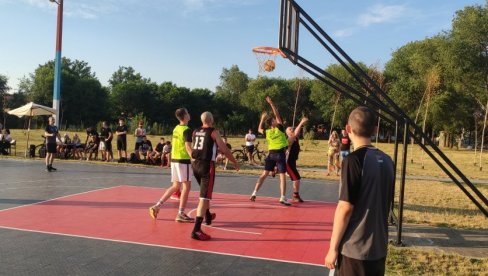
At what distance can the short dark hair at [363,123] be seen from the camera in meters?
3.05

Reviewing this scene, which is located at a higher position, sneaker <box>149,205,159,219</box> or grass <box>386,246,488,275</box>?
sneaker <box>149,205,159,219</box>

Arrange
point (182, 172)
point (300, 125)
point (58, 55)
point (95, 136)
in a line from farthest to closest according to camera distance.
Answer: point (58, 55) → point (95, 136) → point (300, 125) → point (182, 172)

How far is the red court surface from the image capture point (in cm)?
618

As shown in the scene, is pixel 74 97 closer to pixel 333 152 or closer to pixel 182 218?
pixel 333 152

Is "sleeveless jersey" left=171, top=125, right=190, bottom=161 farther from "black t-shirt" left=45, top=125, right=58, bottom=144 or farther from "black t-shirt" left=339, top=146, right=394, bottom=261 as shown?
"black t-shirt" left=45, top=125, right=58, bottom=144

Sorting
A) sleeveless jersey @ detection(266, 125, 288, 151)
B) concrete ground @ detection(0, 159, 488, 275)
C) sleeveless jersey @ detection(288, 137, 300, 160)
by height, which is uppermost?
sleeveless jersey @ detection(266, 125, 288, 151)

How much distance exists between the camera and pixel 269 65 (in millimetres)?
16188

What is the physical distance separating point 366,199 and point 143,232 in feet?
15.2

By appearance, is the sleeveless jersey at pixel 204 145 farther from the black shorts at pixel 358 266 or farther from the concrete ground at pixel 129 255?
the black shorts at pixel 358 266

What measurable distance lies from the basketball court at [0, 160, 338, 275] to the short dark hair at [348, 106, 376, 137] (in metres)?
2.65

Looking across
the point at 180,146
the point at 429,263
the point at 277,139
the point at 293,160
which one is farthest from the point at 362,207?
the point at 293,160

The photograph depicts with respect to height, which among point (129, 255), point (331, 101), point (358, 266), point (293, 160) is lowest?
point (129, 255)

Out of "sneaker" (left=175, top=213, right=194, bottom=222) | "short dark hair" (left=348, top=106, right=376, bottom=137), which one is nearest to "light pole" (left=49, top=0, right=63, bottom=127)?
"sneaker" (left=175, top=213, right=194, bottom=222)

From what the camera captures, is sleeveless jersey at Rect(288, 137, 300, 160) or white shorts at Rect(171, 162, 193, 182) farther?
sleeveless jersey at Rect(288, 137, 300, 160)
